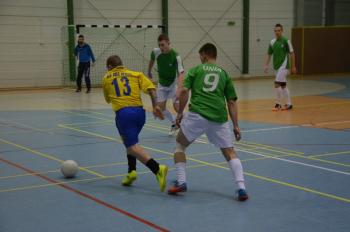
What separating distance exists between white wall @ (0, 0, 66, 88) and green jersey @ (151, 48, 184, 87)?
44.3ft

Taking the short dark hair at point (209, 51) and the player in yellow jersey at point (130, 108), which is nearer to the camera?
the short dark hair at point (209, 51)

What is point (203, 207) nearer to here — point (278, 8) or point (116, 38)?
point (116, 38)

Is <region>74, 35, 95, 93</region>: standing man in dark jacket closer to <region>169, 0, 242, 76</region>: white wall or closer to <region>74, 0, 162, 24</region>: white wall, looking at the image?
<region>74, 0, 162, 24</region>: white wall

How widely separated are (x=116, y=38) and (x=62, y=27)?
2717mm

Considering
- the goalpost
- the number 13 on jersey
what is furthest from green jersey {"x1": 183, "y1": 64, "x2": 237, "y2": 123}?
Answer: the goalpost

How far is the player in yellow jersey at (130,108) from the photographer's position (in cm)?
748

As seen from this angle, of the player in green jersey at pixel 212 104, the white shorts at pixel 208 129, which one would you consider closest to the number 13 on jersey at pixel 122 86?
the player in green jersey at pixel 212 104

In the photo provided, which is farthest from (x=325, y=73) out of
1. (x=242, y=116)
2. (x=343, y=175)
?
(x=343, y=175)

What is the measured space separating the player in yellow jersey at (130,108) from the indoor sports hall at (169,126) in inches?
14.0

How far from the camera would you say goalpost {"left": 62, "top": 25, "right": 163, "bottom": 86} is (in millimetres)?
25547

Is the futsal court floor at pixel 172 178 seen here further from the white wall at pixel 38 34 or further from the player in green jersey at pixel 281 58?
the white wall at pixel 38 34

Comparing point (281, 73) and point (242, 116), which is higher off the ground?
point (281, 73)

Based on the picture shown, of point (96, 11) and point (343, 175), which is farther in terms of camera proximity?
point (96, 11)

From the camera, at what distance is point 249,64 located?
1223 inches
